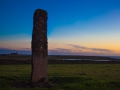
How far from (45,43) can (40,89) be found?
5.08 metres

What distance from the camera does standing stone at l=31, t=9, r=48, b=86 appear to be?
2019 centimetres

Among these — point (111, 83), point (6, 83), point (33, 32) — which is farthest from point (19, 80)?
point (111, 83)

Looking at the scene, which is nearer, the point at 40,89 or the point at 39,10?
the point at 40,89

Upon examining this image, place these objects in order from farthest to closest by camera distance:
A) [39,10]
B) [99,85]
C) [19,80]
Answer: [19,80] < [39,10] < [99,85]

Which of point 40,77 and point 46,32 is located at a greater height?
point 46,32

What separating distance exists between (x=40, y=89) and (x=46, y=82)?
269cm

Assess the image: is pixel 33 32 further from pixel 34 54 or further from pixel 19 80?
pixel 19 80

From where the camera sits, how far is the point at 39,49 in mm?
20406

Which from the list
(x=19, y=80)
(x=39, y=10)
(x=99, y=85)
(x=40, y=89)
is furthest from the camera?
(x=19, y=80)

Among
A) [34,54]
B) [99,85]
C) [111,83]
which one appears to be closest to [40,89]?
[34,54]

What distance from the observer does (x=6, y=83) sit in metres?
20.2

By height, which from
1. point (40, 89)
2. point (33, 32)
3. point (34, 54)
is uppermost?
point (33, 32)

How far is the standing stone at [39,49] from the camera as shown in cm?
2019

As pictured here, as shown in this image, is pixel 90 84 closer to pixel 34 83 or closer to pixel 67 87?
pixel 67 87
